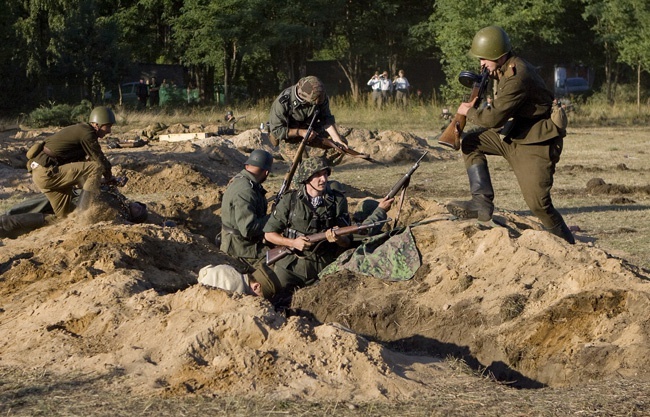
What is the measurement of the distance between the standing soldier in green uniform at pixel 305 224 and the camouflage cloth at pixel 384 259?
0.22m

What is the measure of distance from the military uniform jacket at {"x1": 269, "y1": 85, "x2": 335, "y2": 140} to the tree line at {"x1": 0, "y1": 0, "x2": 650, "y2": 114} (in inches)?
1202

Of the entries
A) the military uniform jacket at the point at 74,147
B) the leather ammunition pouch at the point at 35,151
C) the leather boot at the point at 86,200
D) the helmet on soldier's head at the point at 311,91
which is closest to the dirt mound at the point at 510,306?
the helmet on soldier's head at the point at 311,91

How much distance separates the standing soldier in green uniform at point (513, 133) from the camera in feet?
29.5

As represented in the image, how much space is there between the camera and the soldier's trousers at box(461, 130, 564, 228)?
9266 millimetres

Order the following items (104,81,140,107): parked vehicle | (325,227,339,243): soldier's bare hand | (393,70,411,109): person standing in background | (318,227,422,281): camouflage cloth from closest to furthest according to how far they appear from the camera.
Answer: (318,227,422,281): camouflage cloth, (325,227,339,243): soldier's bare hand, (393,70,411,109): person standing in background, (104,81,140,107): parked vehicle

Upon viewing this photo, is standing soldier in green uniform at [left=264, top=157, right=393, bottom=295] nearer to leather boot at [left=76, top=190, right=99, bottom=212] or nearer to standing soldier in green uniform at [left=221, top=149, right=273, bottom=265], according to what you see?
standing soldier in green uniform at [left=221, top=149, right=273, bottom=265]

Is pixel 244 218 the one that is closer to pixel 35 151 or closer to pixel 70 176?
pixel 70 176

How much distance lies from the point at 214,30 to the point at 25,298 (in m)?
37.8

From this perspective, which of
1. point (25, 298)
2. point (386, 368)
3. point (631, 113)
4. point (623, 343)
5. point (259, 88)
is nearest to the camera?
point (386, 368)

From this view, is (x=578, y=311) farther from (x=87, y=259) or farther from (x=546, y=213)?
(x=87, y=259)

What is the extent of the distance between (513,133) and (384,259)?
1.52 m

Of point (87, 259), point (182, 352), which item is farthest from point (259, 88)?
point (182, 352)

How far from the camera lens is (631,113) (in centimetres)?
4056

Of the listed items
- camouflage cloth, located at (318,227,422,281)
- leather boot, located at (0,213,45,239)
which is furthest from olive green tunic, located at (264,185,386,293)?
leather boot, located at (0,213,45,239)
